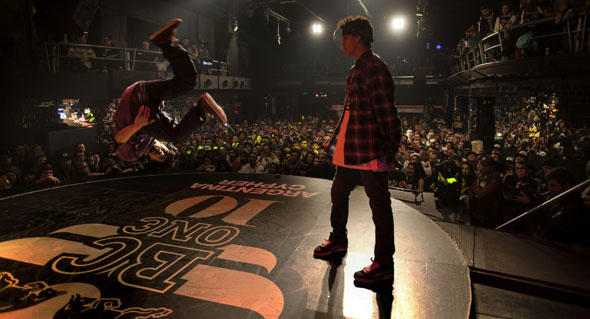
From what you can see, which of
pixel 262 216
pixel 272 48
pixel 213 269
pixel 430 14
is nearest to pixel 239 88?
pixel 272 48

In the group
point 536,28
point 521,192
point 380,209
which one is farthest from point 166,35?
point 536,28

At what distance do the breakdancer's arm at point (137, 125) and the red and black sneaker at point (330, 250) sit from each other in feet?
4.50

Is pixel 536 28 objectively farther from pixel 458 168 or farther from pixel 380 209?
pixel 380 209

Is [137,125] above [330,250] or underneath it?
above

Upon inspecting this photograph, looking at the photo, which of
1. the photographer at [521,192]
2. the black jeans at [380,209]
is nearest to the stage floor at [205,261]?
the black jeans at [380,209]

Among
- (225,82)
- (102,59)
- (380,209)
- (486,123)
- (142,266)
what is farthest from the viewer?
(225,82)

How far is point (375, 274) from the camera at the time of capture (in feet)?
6.16

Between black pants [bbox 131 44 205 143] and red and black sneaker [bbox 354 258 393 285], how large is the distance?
4.90 ft

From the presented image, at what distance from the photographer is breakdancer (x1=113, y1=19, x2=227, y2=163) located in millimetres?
2227

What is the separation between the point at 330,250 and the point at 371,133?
0.81 metres

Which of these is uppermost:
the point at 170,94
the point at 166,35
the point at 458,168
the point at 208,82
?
the point at 208,82

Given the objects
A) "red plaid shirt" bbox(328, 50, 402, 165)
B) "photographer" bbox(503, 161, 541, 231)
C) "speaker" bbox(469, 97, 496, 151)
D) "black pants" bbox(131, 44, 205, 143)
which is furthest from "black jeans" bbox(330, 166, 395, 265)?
"speaker" bbox(469, 97, 496, 151)

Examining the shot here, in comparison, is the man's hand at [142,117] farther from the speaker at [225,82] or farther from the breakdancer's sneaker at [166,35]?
the speaker at [225,82]

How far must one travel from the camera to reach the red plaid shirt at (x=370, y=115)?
5.80 ft
